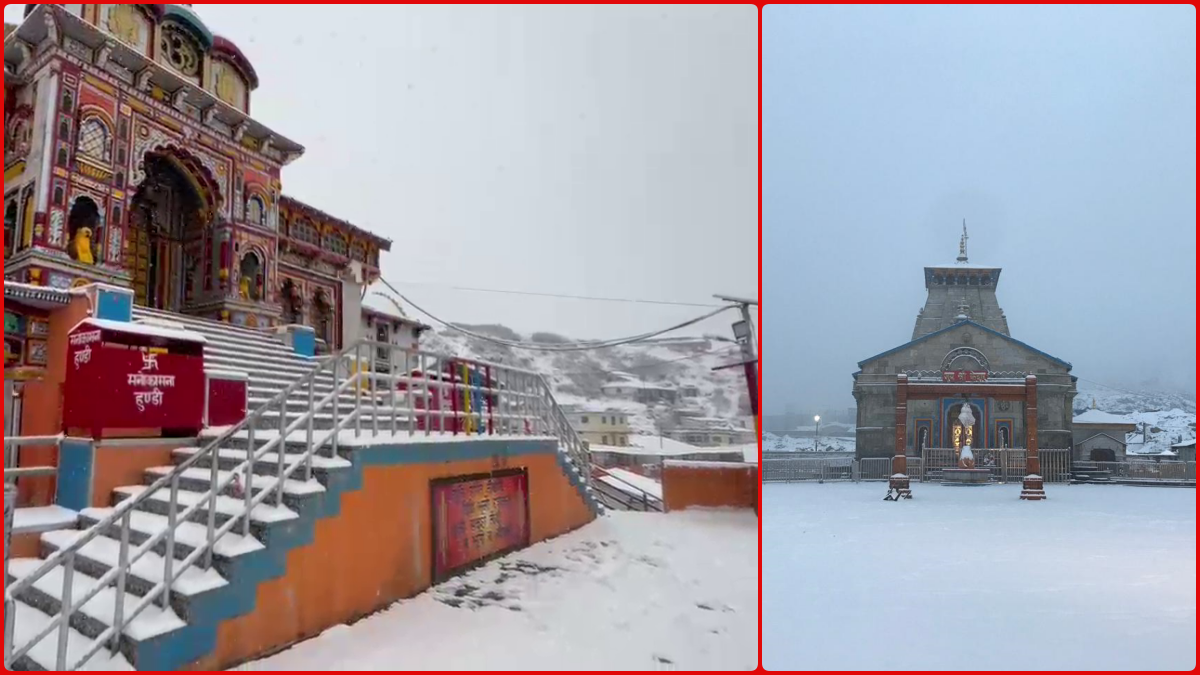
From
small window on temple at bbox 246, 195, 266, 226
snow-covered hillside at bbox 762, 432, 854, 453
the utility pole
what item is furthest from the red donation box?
snow-covered hillside at bbox 762, 432, 854, 453

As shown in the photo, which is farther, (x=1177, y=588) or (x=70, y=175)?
(x=1177, y=588)

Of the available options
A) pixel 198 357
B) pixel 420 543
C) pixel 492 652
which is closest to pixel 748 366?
pixel 492 652

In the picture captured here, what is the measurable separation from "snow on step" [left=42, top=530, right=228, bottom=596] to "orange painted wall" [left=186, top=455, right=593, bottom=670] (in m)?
0.16

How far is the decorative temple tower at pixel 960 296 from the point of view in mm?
14258

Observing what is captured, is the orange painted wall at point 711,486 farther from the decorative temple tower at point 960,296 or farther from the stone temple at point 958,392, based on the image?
the decorative temple tower at point 960,296

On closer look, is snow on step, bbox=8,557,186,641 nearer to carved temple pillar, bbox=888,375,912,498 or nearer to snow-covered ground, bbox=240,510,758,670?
snow-covered ground, bbox=240,510,758,670

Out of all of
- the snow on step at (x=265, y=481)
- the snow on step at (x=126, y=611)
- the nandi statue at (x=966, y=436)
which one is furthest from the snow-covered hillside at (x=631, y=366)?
the nandi statue at (x=966, y=436)

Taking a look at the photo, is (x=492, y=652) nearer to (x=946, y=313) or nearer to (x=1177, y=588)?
(x=1177, y=588)

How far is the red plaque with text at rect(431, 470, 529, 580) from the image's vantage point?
3055 millimetres

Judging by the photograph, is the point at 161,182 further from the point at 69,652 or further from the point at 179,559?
the point at 69,652

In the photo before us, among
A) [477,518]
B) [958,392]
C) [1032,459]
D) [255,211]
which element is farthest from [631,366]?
[958,392]

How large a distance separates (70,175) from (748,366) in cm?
361

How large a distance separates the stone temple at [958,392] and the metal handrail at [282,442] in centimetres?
928

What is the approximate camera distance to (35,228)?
10.9ft
